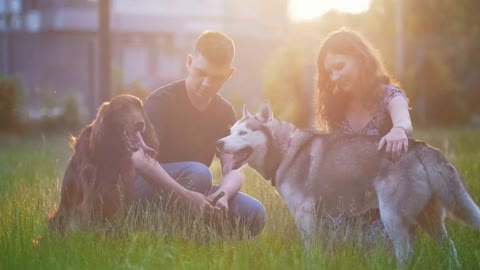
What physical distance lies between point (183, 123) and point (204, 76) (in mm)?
386

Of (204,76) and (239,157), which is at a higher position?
(204,76)

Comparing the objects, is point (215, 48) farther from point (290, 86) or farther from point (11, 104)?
point (290, 86)

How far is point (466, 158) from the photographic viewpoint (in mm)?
8867

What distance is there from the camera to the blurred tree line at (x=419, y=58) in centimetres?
1689

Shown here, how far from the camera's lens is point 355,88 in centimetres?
477

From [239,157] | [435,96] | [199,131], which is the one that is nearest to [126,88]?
[435,96]

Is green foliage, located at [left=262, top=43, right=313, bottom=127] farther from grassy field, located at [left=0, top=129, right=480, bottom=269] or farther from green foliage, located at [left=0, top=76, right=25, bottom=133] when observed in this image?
grassy field, located at [left=0, top=129, right=480, bottom=269]

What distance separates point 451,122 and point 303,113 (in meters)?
3.76

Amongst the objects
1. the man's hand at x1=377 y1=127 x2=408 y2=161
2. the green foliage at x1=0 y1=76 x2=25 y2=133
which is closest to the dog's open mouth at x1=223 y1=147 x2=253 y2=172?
the man's hand at x1=377 y1=127 x2=408 y2=161

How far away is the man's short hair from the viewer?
4691 millimetres

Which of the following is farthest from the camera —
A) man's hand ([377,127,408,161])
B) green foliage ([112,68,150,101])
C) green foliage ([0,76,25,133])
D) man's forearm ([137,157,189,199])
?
green foliage ([112,68,150,101])

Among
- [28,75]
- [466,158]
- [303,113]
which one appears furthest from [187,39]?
[466,158]

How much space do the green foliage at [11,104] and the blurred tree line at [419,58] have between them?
5.15 metres

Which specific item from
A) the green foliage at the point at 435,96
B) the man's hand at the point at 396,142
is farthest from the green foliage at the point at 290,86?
the man's hand at the point at 396,142
